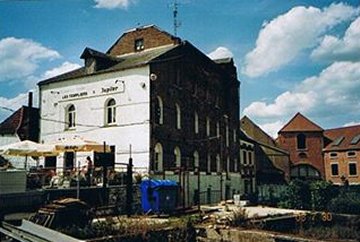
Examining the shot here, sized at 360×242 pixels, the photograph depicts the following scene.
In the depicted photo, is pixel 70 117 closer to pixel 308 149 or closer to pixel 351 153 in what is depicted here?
pixel 308 149

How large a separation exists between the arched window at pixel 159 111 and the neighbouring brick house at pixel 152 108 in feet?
0.19

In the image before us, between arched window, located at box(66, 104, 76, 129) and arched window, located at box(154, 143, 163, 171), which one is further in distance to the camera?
arched window, located at box(66, 104, 76, 129)

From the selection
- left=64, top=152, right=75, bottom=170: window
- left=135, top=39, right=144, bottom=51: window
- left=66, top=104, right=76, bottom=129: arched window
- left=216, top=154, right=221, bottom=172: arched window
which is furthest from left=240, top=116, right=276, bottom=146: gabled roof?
left=64, top=152, right=75, bottom=170: window

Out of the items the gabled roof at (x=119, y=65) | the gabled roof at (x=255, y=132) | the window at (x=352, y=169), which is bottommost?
the window at (x=352, y=169)

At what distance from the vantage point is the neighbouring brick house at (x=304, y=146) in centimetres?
4966

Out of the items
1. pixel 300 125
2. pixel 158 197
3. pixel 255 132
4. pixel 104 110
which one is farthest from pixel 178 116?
pixel 300 125

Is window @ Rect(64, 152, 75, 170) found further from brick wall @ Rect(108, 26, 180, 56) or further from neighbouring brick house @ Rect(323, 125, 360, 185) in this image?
neighbouring brick house @ Rect(323, 125, 360, 185)

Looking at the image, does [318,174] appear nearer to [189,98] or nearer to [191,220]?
[189,98]

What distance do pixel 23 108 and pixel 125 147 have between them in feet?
28.1

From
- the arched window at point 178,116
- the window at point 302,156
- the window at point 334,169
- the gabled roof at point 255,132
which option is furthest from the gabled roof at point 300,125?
the arched window at point 178,116

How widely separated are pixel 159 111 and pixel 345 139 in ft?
103

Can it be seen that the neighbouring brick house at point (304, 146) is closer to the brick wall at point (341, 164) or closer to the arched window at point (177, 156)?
the brick wall at point (341, 164)

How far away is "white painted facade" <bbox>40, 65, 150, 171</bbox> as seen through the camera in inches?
924

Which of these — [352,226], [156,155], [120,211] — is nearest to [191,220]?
[120,211]
